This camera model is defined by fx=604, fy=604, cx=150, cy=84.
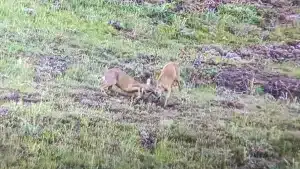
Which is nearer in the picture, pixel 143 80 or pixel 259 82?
pixel 143 80

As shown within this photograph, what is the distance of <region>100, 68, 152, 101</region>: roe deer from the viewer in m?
11.9

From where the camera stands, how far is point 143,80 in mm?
14312

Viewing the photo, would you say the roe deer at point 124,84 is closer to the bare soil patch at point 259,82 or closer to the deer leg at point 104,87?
the deer leg at point 104,87

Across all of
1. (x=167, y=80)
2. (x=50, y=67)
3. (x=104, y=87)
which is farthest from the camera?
(x=50, y=67)

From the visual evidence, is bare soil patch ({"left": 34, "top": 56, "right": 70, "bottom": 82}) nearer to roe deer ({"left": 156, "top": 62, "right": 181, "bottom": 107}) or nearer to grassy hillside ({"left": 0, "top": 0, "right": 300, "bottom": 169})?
grassy hillside ({"left": 0, "top": 0, "right": 300, "bottom": 169})

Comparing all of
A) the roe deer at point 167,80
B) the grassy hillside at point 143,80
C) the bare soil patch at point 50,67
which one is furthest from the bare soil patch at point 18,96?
the roe deer at point 167,80

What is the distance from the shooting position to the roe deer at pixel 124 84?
1191cm

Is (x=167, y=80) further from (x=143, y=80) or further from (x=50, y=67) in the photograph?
→ (x=50, y=67)

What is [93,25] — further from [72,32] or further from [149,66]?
[149,66]

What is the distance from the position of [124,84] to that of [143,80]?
2272 millimetres

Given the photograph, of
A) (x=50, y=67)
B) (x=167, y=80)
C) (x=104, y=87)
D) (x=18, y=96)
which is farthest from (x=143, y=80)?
(x=18, y=96)

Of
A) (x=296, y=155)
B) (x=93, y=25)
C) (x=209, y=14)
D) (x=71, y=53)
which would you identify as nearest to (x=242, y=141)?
(x=296, y=155)

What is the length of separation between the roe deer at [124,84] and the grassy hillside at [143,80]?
1.08ft

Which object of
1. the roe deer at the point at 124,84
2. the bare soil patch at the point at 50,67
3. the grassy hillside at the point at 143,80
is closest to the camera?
the grassy hillside at the point at 143,80
